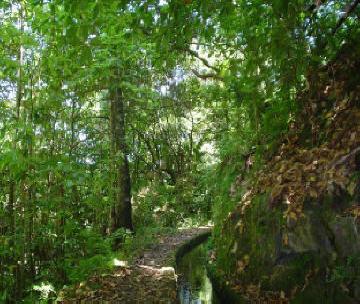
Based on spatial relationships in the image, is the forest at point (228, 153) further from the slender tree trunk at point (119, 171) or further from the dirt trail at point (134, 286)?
the slender tree trunk at point (119, 171)

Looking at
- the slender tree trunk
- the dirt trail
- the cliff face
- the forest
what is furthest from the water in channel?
the slender tree trunk

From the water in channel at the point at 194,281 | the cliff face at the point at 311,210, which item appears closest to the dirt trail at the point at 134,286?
the water in channel at the point at 194,281

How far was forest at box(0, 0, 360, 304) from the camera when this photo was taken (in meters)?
5.20

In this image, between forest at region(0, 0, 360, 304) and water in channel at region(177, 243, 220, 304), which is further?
water in channel at region(177, 243, 220, 304)

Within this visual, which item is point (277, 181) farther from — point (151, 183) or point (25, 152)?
point (151, 183)

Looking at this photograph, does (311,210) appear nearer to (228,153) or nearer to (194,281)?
(194,281)

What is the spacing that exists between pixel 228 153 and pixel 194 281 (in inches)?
126

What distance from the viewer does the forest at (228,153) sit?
5.20m

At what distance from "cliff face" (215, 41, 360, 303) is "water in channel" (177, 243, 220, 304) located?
29.3 inches

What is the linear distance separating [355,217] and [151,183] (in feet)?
55.2

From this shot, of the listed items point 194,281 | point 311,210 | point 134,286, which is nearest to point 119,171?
point 194,281

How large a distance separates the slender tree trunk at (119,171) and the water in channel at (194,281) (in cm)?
216

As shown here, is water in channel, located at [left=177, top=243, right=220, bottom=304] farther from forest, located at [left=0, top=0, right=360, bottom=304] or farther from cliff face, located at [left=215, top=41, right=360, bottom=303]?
cliff face, located at [left=215, top=41, right=360, bottom=303]

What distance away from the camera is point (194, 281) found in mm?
9492
